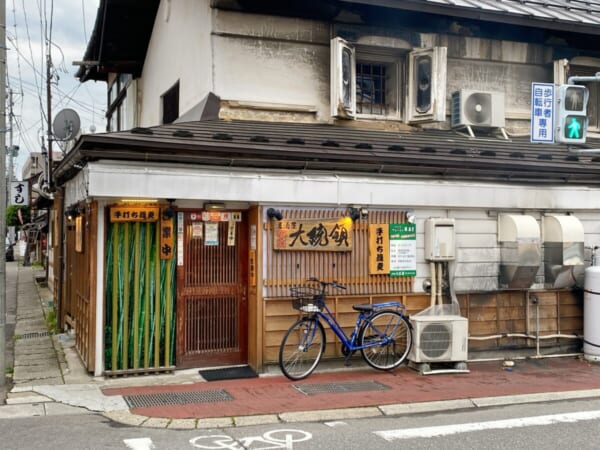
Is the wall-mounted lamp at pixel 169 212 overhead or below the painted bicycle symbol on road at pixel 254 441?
overhead

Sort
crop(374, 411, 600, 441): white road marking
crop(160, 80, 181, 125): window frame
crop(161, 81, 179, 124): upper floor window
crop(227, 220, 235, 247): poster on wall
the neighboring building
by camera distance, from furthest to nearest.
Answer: crop(161, 81, 179, 124): upper floor window < crop(160, 80, 181, 125): window frame < crop(227, 220, 235, 247): poster on wall < the neighboring building < crop(374, 411, 600, 441): white road marking

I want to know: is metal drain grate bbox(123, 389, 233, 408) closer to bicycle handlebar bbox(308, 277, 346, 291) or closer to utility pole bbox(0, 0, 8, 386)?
utility pole bbox(0, 0, 8, 386)

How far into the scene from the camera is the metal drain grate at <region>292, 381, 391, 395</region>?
28.6 feet

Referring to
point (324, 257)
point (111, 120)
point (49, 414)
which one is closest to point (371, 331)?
point (324, 257)

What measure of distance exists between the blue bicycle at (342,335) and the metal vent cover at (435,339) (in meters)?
0.29

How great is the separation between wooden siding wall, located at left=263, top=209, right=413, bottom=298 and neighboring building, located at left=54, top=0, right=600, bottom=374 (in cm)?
3

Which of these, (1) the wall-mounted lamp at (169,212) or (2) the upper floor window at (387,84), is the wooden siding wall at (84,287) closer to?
(1) the wall-mounted lamp at (169,212)

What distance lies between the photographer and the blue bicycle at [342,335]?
374 inches

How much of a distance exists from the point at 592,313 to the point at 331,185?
5.22m

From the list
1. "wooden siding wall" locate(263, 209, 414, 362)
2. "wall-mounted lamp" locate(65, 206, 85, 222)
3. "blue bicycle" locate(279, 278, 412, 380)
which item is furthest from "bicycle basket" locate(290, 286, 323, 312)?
"wall-mounted lamp" locate(65, 206, 85, 222)

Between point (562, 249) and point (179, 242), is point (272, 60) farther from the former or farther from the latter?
point (562, 249)

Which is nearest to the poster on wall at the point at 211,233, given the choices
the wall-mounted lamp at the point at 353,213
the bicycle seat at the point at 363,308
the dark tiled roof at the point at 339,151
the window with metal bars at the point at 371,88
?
the dark tiled roof at the point at 339,151

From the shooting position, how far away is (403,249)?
34.2 ft

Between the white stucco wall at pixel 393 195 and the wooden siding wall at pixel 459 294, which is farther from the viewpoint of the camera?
the wooden siding wall at pixel 459 294
